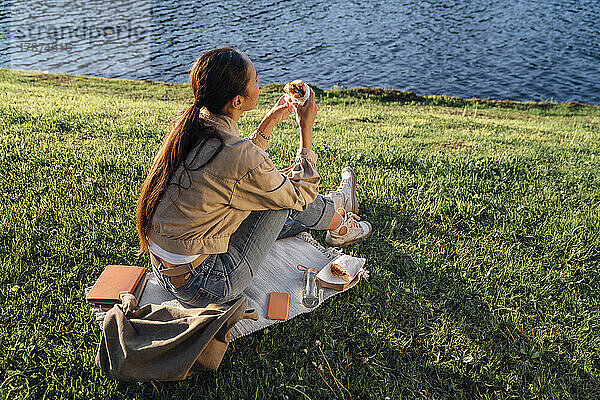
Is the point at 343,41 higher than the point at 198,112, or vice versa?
the point at 198,112

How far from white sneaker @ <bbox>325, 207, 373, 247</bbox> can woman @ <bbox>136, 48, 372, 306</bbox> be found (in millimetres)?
967

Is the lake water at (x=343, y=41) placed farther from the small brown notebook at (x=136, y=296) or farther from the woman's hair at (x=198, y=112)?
the woman's hair at (x=198, y=112)

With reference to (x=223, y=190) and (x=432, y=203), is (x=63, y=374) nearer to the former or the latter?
(x=223, y=190)

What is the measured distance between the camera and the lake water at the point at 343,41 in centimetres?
1784

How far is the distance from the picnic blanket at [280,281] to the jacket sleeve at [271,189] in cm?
88

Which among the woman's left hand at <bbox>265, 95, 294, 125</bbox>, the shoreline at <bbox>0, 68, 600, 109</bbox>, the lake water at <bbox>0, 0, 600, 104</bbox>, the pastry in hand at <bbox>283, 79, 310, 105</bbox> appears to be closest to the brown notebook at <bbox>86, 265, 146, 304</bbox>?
the woman's left hand at <bbox>265, 95, 294, 125</bbox>

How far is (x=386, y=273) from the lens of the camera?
381 centimetres

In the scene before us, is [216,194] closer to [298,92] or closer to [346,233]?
[298,92]

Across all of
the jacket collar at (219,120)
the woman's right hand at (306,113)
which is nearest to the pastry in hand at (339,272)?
the woman's right hand at (306,113)

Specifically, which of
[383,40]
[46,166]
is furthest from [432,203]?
[383,40]

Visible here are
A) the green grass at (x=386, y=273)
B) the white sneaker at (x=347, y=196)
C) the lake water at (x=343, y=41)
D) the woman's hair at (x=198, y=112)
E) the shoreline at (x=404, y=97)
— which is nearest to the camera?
the woman's hair at (x=198, y=112)

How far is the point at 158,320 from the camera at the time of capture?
2.83 meters

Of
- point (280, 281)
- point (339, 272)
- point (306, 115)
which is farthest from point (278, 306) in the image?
point (306, 115)

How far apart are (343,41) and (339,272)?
771 inches
